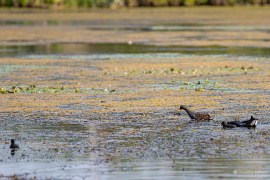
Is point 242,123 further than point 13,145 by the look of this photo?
Yes

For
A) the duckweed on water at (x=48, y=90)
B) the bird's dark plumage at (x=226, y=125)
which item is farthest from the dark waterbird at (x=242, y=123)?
the duckweed on water at (x=48, y=90)

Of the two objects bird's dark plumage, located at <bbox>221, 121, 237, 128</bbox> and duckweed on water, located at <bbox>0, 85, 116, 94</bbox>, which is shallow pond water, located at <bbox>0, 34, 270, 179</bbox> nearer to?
bird's dark plumage, located at <bbox>221, 121, 237, 128</bbox>

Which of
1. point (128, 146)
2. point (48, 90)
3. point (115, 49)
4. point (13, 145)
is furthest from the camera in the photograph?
point (115, 49)

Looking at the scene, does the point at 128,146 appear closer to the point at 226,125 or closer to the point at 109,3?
the point at 226,125

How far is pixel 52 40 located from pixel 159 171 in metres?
29.8

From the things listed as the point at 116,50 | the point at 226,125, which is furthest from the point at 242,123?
the point at 116,50

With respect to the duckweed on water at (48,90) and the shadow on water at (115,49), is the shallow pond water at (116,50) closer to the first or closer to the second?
the shadow on water at (115,49)

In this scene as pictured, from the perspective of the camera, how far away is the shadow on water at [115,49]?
106 feet

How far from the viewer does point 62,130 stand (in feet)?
49.0

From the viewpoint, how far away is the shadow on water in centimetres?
3228

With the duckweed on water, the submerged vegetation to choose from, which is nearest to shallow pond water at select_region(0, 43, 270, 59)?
the duckweed on water

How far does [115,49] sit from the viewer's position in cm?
3488

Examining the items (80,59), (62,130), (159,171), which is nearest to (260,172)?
(159,171)

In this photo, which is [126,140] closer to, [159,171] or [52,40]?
[159,171]
